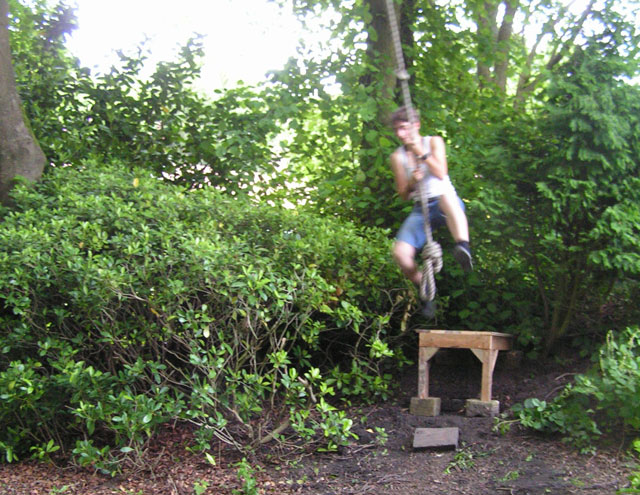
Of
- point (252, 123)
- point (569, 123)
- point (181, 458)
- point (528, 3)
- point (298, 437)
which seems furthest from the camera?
point (528, 3)

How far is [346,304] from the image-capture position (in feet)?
18.7

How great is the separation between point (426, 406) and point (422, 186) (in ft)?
6.01

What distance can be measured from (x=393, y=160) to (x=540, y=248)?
1.63 meters

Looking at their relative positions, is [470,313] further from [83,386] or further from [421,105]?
[83,386]

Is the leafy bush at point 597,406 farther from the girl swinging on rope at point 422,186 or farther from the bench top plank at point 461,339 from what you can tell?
the girl swinging on rope at point 422,186

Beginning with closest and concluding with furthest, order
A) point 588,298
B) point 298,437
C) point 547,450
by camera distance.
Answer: point 547,450
point 298,437
point 588,298

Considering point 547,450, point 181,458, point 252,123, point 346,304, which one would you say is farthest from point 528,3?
point 181,458

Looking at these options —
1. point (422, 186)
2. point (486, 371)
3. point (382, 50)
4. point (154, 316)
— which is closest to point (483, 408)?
point (486, 371)

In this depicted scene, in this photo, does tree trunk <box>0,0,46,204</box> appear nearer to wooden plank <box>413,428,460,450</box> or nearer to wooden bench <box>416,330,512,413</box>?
wooden bench <box>416,330,512,413</box>

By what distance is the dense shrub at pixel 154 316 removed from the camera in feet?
16.3

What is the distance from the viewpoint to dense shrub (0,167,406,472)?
195 inches

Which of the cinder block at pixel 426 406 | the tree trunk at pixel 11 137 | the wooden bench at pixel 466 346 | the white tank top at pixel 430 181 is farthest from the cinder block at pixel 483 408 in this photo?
the tree trunk at pixel 11 137

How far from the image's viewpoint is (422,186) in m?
5.45

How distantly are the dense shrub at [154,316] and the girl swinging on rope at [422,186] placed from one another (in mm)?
637
